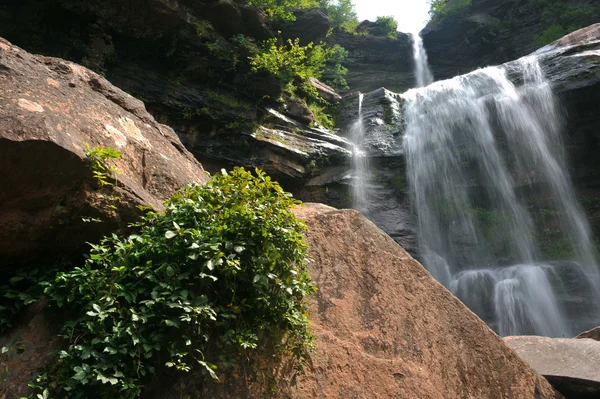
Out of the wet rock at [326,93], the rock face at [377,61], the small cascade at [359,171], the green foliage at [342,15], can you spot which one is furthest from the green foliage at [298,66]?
the green foliage at [342,15]

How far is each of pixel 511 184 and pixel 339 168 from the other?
5591 mm

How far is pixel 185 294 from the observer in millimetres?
2682

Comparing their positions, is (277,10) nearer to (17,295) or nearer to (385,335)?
(385,335)

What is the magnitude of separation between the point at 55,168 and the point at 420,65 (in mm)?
24196

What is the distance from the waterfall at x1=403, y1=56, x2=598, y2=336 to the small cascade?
1484mm

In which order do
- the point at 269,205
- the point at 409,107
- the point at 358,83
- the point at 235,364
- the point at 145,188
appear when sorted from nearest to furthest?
1. the point at 235,364
2. the point at 269,205
3. the point at 145,188
4. the point at 409,107
5. the point at 358,83

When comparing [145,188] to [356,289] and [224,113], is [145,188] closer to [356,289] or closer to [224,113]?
[356,289]

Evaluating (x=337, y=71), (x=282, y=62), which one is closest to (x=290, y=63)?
(x=282, y=62)

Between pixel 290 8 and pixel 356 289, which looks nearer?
pixel 356 289

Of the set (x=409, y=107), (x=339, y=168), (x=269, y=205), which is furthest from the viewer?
(x=409, y=107)

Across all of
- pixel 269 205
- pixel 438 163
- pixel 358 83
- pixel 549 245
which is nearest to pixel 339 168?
pixel 438 163

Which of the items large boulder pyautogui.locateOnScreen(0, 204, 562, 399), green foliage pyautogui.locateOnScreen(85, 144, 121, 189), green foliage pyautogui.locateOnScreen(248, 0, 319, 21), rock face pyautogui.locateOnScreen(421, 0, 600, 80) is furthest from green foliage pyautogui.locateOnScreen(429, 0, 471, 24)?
green foliage pyautogui.locateOnScreen(85, 144, 121, 189)

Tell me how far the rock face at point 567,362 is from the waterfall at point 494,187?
24.0 ft

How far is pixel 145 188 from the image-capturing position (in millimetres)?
3998
